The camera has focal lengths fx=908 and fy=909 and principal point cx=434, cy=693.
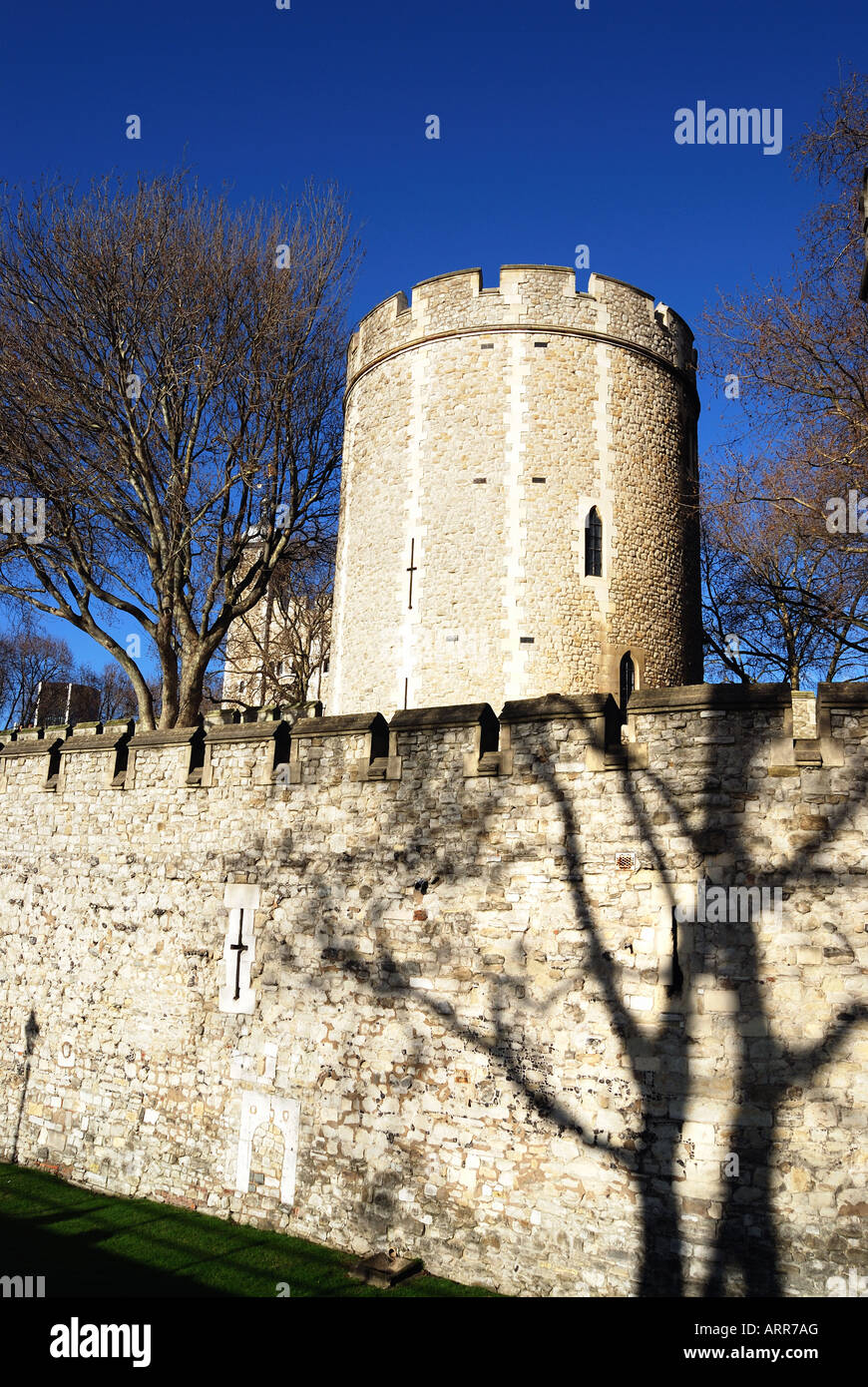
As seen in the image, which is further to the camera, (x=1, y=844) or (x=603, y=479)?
(x=603, y=479)

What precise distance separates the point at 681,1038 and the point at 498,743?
270 cm

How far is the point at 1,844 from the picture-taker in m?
12.1

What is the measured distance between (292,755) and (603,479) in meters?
7.78

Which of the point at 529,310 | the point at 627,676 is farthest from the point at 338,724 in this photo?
the point at 529,310

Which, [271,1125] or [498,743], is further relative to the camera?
[271,1125]

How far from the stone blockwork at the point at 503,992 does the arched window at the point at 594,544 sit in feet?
22.0

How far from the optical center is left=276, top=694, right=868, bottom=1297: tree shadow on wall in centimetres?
592

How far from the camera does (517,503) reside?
13.8 meters

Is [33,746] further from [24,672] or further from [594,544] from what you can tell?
[24,672]

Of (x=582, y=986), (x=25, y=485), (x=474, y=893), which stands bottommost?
(x=582, y=986)

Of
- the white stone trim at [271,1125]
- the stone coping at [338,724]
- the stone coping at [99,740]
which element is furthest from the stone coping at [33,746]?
the white stone trim at [271,1125]

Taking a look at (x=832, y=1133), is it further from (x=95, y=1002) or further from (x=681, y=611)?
(x=681, y=611)

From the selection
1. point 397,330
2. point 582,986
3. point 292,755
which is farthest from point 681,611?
point 582,986

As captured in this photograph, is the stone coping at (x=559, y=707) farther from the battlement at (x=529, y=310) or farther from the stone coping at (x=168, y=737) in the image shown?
the battlement at (x=529, y=310)
